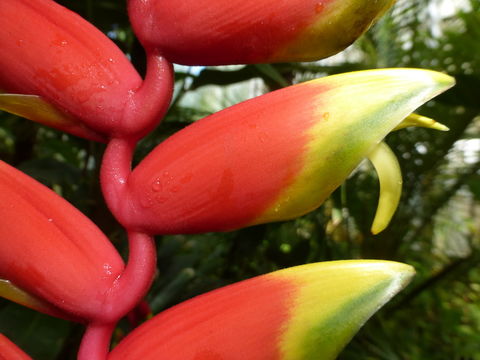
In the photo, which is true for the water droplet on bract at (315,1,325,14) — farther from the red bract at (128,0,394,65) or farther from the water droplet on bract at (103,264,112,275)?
the water droplet on bract at (103,264,112,275)

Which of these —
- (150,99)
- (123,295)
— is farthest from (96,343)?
(150,99)

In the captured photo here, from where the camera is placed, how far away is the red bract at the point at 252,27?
Answer: 0.27 meters

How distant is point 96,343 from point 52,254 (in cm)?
6

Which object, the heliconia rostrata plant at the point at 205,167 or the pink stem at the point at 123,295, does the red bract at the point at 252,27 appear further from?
the pink stem at the point at 123,295

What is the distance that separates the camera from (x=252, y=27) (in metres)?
0.28

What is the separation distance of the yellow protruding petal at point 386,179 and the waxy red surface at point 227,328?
0.08 meters

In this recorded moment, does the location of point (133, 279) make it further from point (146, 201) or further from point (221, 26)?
point (221, 26)

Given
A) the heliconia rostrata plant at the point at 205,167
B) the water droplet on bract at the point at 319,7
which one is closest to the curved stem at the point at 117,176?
the heliconia rostrata plant at the point at 205,167

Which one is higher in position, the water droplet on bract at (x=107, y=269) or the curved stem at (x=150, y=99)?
the curved stem at (x=150, y=99)

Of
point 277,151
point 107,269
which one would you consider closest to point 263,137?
point 277,151

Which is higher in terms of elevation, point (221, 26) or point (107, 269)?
point (221, 26)

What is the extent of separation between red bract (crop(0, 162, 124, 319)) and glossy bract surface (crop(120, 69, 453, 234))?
0.13 feet

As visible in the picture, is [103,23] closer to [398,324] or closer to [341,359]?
[341,359]

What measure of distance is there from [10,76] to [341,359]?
0.63 metres
